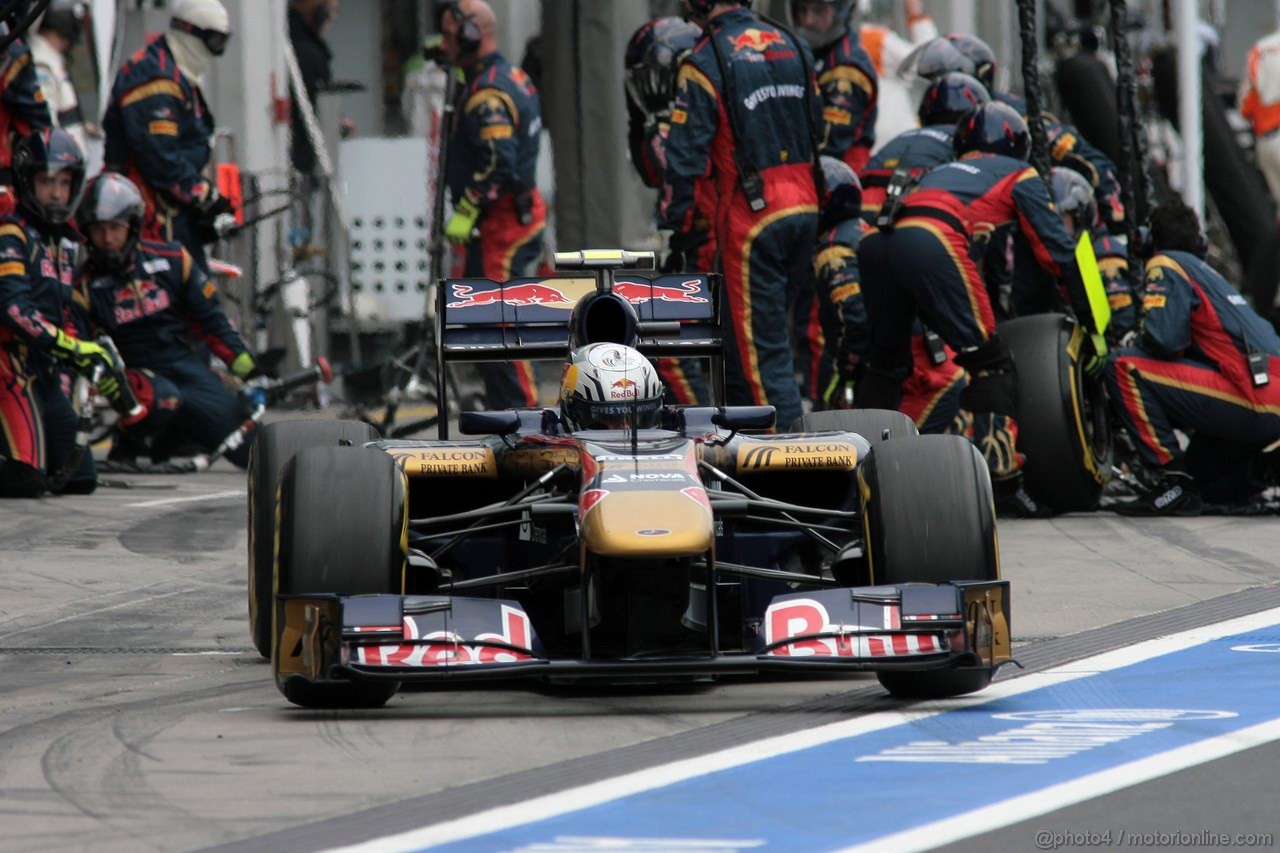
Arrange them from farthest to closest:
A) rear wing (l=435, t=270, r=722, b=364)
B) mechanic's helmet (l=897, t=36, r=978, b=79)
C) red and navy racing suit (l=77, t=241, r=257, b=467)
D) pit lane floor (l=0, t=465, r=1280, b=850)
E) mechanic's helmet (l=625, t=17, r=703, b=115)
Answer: mechanic's helmet (l=625, t=17, r=703, b=115) < mechanic's helmet (l=897, t=36, r=978, b=79) < red and navy racing suit (l=77, t=241, r=257, b=467) < rear wing (l=435, t=270, r=722, b=364) < pit lane floor (l=0, t=465, r=1280, b=850)

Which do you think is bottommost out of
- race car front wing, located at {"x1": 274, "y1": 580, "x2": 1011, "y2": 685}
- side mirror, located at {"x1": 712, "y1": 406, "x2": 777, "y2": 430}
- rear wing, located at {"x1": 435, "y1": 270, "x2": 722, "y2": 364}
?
race car front wing, located at {"x1": 274, "y1": 580, "x2": 1011, "y2": 685}

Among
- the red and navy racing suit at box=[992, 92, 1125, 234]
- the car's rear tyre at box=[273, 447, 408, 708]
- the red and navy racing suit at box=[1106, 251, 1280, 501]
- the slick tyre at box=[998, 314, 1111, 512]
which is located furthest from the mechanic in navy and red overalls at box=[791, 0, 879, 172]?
the car's rear tyre at box=[273, 447, 408, 708]

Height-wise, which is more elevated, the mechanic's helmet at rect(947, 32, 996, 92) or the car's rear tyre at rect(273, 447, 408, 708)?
the mechanic's helmet at rect(947, 32, 996, 92)

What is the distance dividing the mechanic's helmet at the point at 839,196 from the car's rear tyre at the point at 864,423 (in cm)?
456

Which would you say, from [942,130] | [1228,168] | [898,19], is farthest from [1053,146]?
[898,19]

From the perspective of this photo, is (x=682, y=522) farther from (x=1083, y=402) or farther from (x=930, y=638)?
(x=1083, y=402)

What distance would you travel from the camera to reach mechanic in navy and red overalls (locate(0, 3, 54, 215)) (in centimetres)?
1130

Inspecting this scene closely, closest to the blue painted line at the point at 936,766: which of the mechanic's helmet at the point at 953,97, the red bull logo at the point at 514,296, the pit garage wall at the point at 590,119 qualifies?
the red bull logo at the point at 514,296

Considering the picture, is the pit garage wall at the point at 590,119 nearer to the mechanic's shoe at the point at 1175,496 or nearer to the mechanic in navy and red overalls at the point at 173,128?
the mechanic in navy and red overalls at the point at 173,128

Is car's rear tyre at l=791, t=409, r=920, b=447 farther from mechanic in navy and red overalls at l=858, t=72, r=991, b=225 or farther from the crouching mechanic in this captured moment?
the crouching mechanic

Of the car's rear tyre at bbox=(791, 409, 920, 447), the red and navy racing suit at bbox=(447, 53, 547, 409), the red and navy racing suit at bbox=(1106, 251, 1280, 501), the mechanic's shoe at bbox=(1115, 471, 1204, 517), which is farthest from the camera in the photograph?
the red and navy racing suit at bbox=(447, 53, 547, 409)

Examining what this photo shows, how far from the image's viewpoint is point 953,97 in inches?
466

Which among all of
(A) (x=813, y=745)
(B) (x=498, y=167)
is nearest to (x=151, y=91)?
(B) (x=498, y=167)

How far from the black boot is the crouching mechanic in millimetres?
4924
